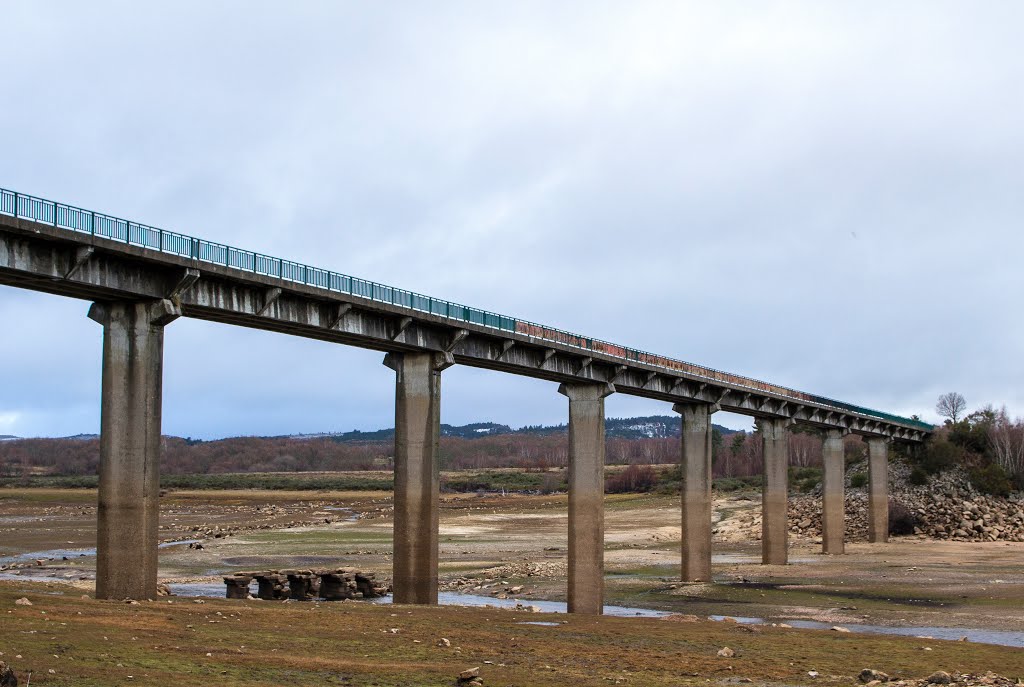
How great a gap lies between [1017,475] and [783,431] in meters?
46.0

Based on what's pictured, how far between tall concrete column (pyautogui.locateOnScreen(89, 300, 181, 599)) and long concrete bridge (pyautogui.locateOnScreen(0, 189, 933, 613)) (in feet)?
0.12

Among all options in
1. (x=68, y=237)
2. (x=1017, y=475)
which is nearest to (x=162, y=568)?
(x=68, y=237)

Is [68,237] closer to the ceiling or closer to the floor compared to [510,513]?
closer to the ceiling

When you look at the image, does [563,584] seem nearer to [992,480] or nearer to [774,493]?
[774,493]

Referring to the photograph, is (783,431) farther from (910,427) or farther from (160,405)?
(160,405)

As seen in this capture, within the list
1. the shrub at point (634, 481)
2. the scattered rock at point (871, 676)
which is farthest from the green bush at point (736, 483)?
the scattered rock at point (871, 676)

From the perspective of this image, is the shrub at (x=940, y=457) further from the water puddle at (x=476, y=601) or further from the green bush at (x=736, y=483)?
the water puddle at (x=476, y=601)

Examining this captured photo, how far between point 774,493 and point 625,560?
12.0 meters

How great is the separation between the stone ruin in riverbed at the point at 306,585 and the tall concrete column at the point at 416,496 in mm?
6209

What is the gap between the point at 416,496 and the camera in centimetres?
4253

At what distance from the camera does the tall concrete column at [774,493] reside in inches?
2869

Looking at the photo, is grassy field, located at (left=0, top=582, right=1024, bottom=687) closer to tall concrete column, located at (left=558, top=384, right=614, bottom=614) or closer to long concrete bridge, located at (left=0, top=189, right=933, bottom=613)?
long concrete bridge, located at (left=0, top=189, right=933, bottom=613)

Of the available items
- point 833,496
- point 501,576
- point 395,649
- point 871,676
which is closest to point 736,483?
point 833,496

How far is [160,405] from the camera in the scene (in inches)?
1251
